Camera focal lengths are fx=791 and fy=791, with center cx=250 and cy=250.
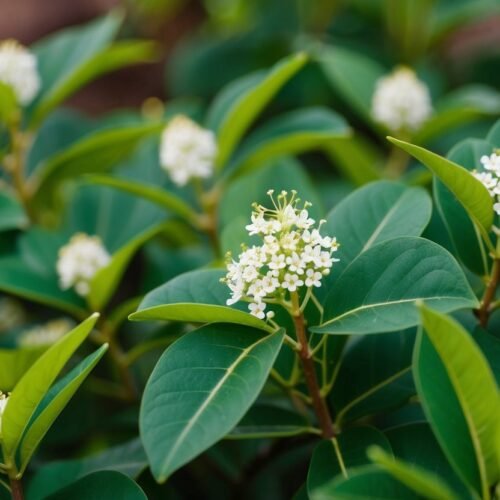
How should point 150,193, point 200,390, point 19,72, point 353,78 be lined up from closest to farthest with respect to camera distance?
point 200,390
point 150,193
point 19,72
point 353,78

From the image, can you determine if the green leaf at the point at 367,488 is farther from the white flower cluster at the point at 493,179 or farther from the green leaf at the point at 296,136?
the green leaf at the point at 296,136

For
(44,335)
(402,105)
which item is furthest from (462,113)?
(44,335)

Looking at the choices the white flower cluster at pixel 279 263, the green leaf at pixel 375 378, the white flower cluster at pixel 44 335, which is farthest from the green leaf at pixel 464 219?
the white flower cluster at pixel 44 335

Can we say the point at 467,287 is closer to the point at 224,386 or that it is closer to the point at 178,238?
the point at 224,386

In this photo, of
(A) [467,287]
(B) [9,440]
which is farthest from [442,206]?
(B) [9,440]

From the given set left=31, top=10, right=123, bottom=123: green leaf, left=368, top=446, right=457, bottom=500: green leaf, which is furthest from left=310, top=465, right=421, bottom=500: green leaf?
left=31, top=10, right=123, bottom=123: green leaf

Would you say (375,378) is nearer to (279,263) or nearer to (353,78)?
(279,263)
